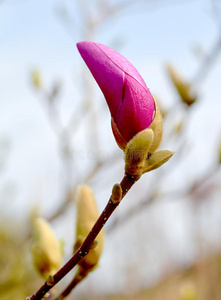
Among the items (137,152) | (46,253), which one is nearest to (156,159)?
(137,152)

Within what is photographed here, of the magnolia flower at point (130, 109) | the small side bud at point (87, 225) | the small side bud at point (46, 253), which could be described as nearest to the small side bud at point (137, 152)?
the magnolia flower at point (130, 109)

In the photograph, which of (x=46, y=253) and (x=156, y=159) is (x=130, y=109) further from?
(x=46, y=253)

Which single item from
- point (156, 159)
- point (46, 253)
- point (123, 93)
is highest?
point (123, 93)

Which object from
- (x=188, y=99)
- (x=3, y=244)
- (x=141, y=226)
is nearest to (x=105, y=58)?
(x=188, y=99)

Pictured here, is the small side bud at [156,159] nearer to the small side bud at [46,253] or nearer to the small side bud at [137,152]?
the small side bud at [137,152]

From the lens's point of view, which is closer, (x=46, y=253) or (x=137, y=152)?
(x=137, y=152)

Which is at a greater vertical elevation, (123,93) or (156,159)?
(123,93)
